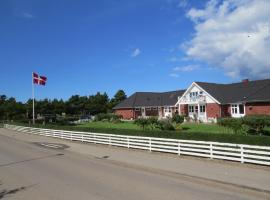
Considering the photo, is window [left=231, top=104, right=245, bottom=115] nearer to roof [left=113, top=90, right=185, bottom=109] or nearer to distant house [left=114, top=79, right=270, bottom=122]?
distant house [left=114, top=79, right=270, bottom=122]

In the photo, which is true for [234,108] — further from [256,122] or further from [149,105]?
[256,122]

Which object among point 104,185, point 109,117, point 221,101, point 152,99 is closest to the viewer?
point 104,185

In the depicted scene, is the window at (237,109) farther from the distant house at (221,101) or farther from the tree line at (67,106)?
the tree line at (67,106)

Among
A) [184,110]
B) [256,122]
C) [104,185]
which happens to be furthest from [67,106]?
[104,185]

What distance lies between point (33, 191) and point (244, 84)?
1772 inches

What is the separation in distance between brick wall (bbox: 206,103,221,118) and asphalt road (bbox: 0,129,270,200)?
35.0m

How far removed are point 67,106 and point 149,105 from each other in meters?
58.0

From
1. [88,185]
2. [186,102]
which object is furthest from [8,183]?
[186,102]

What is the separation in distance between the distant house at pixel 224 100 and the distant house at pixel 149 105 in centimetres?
600

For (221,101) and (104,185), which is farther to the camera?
(221,101)

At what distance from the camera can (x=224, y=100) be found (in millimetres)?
48938

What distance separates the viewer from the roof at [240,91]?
141 ft

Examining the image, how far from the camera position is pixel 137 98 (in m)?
70.1

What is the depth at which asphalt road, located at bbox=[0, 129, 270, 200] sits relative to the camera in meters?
9.49
